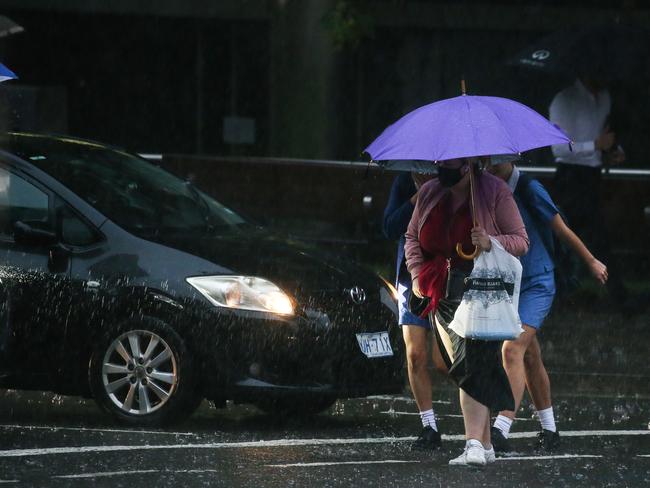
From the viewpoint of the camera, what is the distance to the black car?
28.8 feet

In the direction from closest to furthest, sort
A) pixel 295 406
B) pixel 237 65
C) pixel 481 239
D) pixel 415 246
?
pixel 481 239 < pixel 415 246 < pixel 295 406 < pixel 237 65

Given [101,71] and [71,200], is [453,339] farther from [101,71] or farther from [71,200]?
[101,71]

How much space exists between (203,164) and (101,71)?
8517 millimetres

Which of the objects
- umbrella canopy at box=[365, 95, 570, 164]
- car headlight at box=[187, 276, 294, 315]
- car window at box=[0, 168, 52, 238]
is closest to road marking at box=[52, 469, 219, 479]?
car headlight at box=[187, 276, 294, 315]

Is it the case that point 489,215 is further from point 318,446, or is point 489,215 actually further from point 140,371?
point 140,371

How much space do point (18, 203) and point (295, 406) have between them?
189cm

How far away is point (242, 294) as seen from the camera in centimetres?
881

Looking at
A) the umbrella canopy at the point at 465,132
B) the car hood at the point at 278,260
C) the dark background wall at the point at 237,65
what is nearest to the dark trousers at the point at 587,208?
the car hood at the point at 278,260

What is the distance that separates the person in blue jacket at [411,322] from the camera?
27.5 ft

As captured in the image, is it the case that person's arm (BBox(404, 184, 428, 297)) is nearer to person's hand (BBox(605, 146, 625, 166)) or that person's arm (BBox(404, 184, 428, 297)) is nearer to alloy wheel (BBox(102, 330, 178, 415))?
alloy wheel (BBox(102, 330, 178, 415))

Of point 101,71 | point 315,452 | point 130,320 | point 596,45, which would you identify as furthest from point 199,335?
point 101,71

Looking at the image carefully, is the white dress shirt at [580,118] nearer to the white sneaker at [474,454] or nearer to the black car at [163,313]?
the black car at [163,313]

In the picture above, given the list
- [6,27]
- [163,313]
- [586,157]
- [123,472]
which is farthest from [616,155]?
[123,472]

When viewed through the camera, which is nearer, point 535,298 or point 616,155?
point 535,298
